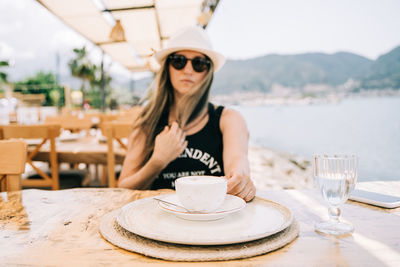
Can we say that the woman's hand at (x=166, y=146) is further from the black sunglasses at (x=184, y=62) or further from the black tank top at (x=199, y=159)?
the black sunglasses at (x=184, y=62)

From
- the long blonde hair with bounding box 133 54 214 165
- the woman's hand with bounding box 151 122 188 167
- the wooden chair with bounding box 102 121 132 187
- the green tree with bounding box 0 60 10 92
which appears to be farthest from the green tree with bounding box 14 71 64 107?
the woman's hand with bounding box 151 122 188 167

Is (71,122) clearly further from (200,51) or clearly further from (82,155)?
(200,51)

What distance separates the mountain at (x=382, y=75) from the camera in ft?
34.7

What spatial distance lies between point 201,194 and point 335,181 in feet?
0.95

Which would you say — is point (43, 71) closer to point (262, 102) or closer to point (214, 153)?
point (262, 102)

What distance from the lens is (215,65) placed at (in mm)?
1769

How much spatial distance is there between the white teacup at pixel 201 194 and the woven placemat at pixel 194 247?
0.11 m

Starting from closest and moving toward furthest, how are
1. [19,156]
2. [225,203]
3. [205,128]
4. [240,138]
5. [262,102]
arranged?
[225,203] < [19,156] < [240,138] < [205,128] < [262,102]

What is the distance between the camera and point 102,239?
0.61 m

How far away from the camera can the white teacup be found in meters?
0.64

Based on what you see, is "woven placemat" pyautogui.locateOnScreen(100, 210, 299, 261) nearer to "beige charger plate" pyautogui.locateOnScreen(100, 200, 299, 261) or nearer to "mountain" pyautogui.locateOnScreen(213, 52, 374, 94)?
"beige charger plate" pyautogui.locateOnScreen(100, 200, 299, 261)

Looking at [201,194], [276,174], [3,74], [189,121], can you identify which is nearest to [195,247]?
[201,194]

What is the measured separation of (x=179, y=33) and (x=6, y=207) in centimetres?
117

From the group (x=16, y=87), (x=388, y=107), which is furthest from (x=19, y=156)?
(x=16, y=87)
